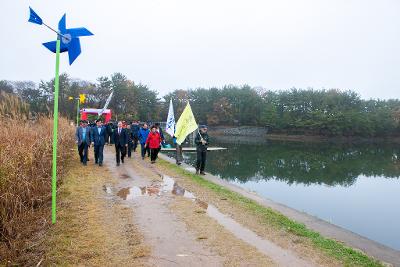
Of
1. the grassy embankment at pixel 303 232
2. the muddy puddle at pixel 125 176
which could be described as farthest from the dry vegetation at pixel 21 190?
the grassy embankment at pixel 303 232

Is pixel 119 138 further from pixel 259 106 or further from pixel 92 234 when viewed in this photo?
pixel 259 106

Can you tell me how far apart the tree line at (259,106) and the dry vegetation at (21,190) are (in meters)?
38.7

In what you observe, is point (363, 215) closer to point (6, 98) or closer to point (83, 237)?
point (83, 237)

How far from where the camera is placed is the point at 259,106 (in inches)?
2221

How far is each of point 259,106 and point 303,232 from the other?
5142 cm

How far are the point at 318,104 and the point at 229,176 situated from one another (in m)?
40.7

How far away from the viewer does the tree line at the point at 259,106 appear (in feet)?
157

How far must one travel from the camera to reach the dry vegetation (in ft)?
15.4

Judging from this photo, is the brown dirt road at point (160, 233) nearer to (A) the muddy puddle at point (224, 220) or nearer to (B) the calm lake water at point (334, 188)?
(A) the muddy puddle at point (224, 220)

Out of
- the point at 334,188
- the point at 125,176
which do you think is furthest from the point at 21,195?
the point at 334,188

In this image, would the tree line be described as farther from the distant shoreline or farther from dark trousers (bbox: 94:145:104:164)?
dark trousers (bbox: 94:145:104:164)

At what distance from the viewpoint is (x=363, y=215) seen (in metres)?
11.3

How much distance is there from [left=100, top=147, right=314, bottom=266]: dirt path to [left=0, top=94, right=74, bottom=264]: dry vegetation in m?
1.58

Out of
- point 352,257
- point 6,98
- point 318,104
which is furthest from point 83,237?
point 318,104
